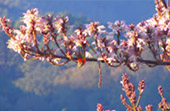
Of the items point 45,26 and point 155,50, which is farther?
point 155,50

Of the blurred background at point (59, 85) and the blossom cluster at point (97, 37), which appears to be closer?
the blossom cluster at point (97, 37)

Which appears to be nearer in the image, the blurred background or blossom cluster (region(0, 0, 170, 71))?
blossom cluster (region(0, 0, 170, 71))

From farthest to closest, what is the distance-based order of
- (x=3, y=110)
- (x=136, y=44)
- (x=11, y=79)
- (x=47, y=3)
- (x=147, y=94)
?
(x=47, y=3)
(x=11, y=79)
(x=3, y=110)
(x=147, y=94)
(x=136, y=44)

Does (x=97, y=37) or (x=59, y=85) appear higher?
(x=59, y=85)

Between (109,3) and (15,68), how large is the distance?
80.3 m

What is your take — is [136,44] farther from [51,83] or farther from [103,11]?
[103,11]

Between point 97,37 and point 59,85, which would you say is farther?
point 59,85

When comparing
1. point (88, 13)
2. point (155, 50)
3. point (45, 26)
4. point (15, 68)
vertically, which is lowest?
point (155, 50)

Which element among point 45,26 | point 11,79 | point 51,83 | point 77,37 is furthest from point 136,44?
point 11,79

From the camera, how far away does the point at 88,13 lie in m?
135

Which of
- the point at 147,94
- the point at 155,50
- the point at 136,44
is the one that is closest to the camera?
the point at 136,44

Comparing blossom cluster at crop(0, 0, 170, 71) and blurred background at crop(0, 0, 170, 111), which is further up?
blurred background at crop(0, 0, 170, 111)

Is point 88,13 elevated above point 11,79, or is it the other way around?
point 88,13

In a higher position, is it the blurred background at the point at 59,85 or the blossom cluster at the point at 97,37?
the blurred background at the point at 59,85
